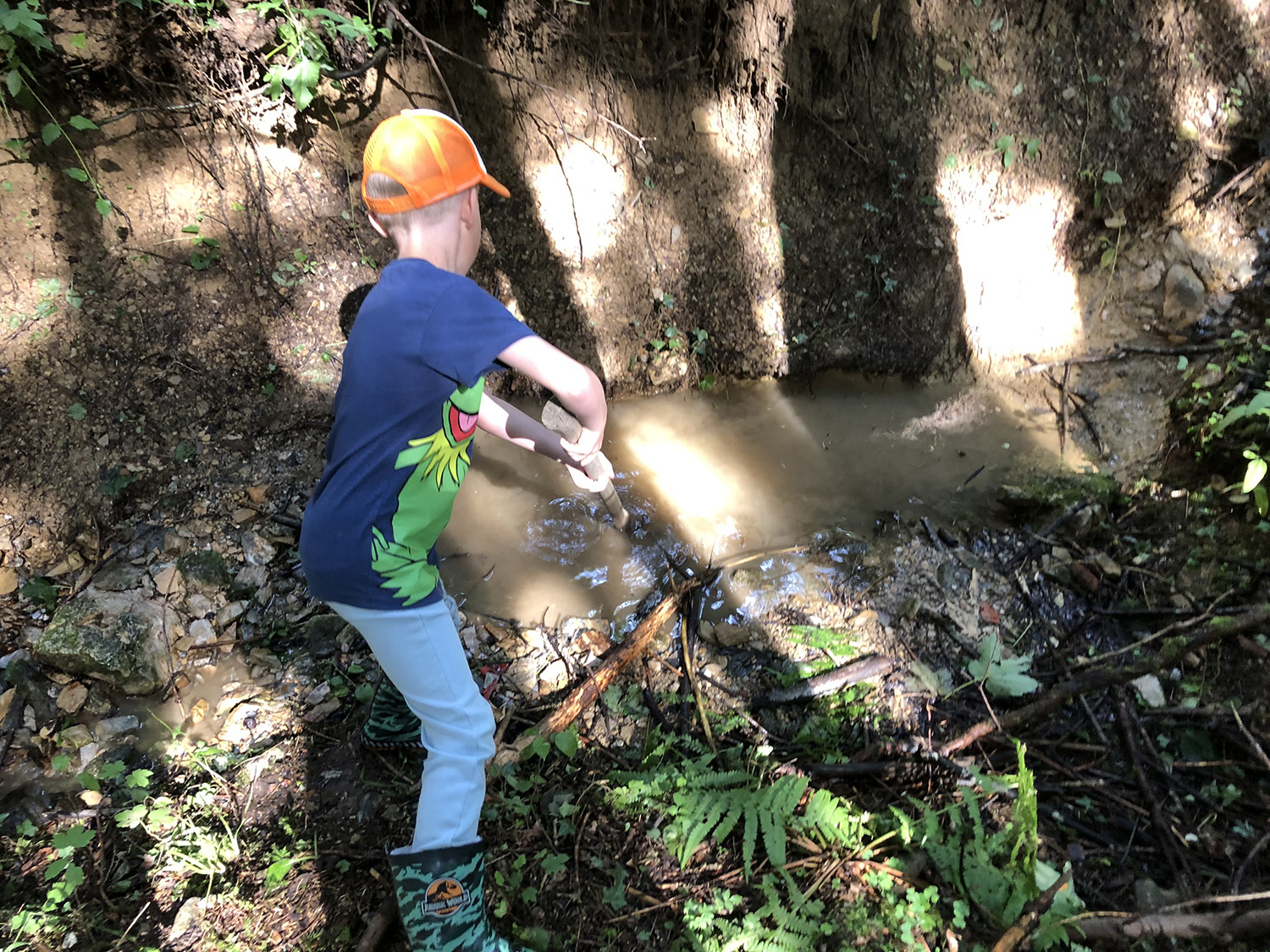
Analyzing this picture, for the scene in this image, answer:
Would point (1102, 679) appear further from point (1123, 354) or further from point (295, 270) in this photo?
point (295, 270)

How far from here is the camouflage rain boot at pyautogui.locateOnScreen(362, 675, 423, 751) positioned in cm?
243

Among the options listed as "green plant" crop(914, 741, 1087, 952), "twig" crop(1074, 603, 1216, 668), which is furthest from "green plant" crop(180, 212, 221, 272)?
"twig" crop(1074, 603, 1216, 668)

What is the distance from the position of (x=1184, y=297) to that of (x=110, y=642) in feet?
23.0

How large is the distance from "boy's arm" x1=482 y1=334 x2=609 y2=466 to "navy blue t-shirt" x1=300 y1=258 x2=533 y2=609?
4cm

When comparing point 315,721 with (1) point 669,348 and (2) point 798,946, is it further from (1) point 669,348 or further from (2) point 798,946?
(1) point 669,348

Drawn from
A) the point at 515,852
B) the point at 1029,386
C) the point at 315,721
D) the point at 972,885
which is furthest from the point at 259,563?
the point at 1029,386

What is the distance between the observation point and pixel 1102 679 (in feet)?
8.95

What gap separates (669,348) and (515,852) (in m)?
3.30

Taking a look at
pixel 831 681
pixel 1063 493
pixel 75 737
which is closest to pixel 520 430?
pixel 831 681

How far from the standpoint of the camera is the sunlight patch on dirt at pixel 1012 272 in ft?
15.6

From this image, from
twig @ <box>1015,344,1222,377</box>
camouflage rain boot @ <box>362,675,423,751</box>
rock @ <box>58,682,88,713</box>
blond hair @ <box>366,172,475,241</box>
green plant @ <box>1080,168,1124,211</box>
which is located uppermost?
green plant @ <box>1080,168,1124,211</box>

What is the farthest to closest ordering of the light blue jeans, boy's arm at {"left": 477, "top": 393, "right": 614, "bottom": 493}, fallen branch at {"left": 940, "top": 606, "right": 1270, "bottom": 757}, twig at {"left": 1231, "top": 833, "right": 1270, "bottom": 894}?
fallen branch at {"left": 940, "top": 606, "right": 1270, "bottom": 757}, boy's arm at {"left": 477, "top": 393, "right": 614, "bottom": 493}, twig at {"left": 1231, "top": 833, "right": 1270, "bottom": 894}, the light blue jeans

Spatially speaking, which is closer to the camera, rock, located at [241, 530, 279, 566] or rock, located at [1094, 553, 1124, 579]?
rock, located at [241, 530, 279, 566]

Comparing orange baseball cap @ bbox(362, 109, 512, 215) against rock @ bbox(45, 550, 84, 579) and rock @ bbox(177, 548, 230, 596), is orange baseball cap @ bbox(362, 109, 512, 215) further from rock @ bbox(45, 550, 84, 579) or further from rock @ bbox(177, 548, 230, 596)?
rock @ bbox(45, 550, 84, 579)
